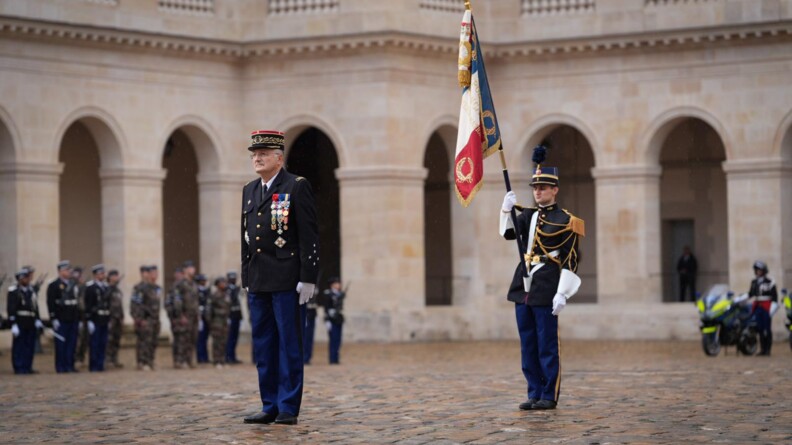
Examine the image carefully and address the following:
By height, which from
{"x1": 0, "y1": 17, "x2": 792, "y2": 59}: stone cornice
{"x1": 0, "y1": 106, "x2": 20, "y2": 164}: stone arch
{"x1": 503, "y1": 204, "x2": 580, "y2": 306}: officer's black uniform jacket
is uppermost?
{"x1": 0, "y1": 17, "x2": 792, "y2": 59}: stone cornice

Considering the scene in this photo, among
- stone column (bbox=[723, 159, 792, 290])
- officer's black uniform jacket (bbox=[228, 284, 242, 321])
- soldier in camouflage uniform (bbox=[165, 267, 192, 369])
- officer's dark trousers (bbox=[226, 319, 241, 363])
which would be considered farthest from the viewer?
stone column (bbox=[723, 159, 792, 290])

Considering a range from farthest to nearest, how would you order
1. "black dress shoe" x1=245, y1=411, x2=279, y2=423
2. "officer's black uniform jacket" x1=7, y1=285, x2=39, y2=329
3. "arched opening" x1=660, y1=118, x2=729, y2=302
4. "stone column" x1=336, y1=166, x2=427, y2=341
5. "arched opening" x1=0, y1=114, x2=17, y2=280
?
"arched opening" x1=660, y1=118, x2=729, y2=302 < "stone column" x1=336, y1=166, x2=427, y2=341 < "arched opening" x1=0, y1=114, x2=17, y2=280 < "officer's black uniform jacket" x1=7, y1=285, x2=39, y2=329 < "black dress shoe" x1=245, y1=411, x2=279, y2=423

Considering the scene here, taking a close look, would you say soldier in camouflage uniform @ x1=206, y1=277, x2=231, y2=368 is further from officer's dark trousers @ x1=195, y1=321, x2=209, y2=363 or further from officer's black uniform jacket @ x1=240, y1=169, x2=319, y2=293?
officer's black uniform jacket @ x1=240, y1=169, x2=319, y2=293

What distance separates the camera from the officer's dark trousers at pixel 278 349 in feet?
36.1

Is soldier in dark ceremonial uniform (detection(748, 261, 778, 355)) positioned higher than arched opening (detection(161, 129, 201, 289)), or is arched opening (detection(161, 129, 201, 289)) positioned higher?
arched opening (detection(161, 129, 201, 289))

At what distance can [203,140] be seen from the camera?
30703mm

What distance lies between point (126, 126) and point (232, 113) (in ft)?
8.24

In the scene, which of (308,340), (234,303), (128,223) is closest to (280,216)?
(308,340)

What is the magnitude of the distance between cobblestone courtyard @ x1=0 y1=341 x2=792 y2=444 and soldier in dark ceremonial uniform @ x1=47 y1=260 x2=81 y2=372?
4.83 feet

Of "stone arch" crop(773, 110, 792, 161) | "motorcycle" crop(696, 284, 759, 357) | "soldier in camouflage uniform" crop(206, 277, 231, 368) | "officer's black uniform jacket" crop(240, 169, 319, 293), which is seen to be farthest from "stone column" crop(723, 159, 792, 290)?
"officer's black uniform jacket" crop(240, 169, 319, 293)

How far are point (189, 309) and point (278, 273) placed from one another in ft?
41.1

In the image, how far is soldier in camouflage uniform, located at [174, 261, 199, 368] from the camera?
23.1 meters

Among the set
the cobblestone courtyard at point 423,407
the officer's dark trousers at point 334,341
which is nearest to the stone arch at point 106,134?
the officer's dark trousers at point 334,341

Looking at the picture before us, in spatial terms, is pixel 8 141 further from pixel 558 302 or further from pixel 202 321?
pixel 558 302
